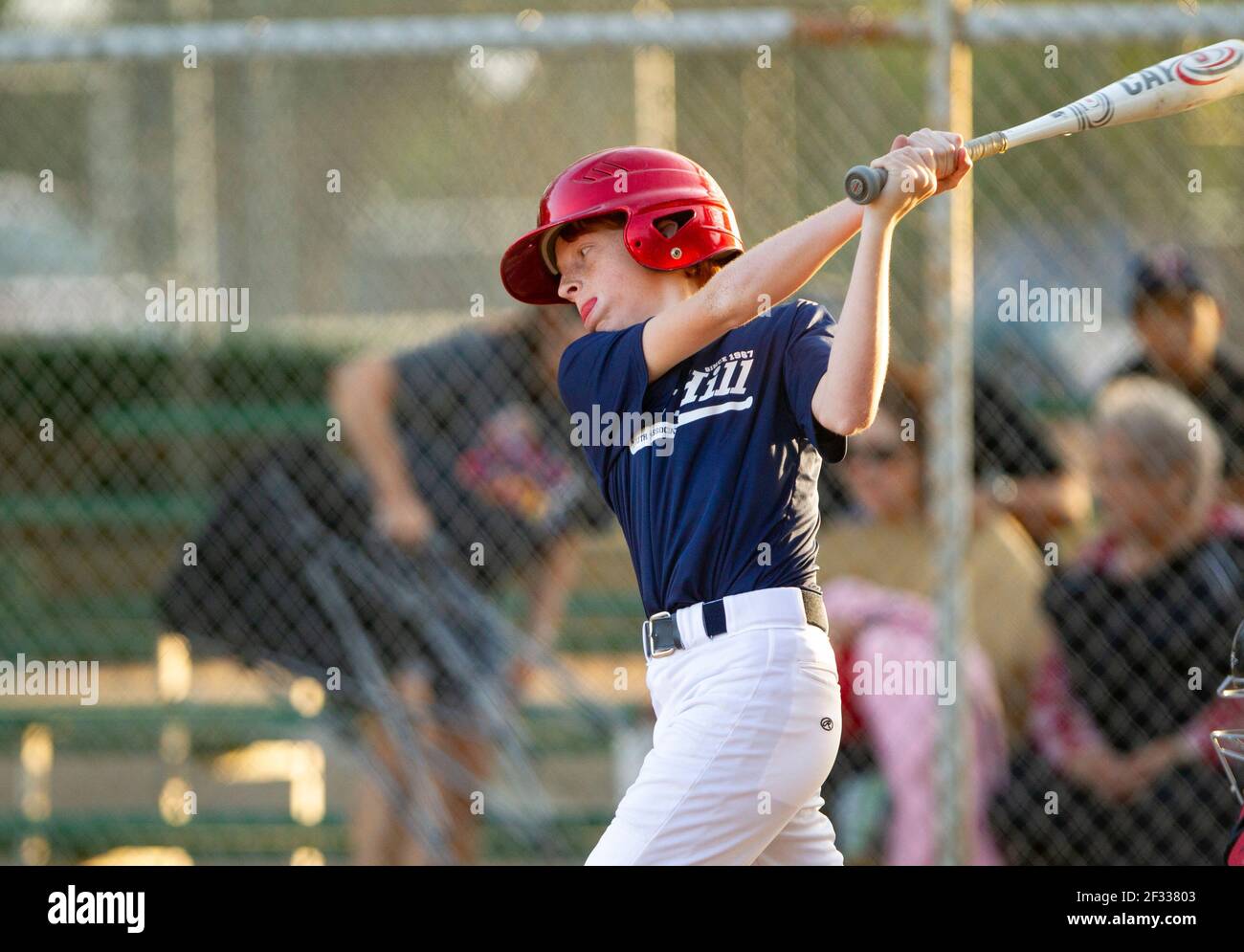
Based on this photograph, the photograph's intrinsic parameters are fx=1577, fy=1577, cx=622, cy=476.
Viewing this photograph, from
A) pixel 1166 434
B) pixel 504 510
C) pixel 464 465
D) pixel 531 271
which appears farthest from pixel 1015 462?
pixel 531 271

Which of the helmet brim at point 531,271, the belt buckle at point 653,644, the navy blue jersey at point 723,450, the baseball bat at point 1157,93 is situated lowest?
the belt buckle at point 653,644

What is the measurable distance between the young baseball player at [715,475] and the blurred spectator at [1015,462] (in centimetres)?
211

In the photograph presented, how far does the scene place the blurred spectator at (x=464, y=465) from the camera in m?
4.41

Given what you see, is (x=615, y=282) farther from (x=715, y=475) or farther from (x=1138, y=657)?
(x=1138, y=657)

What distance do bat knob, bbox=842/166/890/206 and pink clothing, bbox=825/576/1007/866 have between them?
211 centimetres

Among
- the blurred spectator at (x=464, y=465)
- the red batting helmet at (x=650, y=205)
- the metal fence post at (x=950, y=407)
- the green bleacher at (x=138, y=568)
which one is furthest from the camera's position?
the green bleacher at (x=138, y=568)

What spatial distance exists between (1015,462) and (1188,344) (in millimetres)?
537

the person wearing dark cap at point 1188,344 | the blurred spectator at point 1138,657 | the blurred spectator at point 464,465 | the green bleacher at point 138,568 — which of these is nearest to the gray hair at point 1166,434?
the blurred spectator at point 1138,657

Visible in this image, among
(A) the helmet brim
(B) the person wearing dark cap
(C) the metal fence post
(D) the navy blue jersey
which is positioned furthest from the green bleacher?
(D) the navy blue jersey

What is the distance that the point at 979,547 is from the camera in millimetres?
4270

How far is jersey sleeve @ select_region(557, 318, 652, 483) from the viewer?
6.98 feet

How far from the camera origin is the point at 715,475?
209cm

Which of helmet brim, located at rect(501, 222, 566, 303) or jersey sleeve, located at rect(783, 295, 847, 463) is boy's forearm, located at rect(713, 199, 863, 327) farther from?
helmet brim, located at rect(501, 222, 566, 303)

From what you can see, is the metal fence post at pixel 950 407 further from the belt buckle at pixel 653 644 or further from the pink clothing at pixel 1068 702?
the belt buckle at pixel 653 644
